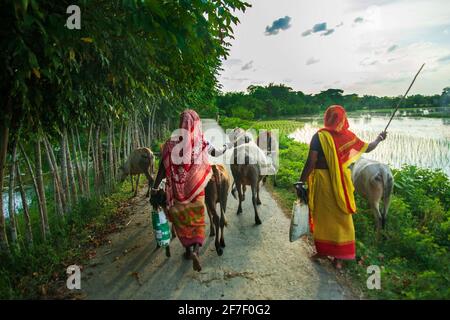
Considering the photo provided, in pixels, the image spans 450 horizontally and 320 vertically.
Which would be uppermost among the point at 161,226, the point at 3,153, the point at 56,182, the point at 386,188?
the point at 3,153

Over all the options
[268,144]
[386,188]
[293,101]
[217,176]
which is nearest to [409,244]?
[386,188]

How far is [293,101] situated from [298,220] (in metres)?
65.5

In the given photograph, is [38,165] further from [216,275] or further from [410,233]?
[410,233]

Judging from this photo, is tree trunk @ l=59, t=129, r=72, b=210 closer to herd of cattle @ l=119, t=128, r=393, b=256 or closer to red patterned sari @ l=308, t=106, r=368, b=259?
herd of cattle @ l=119, t=128, r=393, b=256

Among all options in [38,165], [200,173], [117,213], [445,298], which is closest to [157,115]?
[117,213]

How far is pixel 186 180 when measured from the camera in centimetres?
413

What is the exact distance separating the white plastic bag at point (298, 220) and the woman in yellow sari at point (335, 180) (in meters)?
0.20

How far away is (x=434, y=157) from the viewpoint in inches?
490

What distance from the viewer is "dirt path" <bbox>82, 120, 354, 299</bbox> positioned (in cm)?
371

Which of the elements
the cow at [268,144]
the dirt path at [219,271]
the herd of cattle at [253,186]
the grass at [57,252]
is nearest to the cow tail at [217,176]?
the herd of cattle at [253,186]

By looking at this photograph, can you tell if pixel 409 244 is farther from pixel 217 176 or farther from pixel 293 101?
pixel 293 101

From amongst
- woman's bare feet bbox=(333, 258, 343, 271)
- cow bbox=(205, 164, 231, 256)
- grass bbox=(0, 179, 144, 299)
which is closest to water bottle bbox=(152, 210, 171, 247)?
cow bbox=(205, 164, 231, 256)

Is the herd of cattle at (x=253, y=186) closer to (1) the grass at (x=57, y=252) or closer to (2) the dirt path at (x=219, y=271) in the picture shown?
(2) the dirt path at (x=219, y=271)

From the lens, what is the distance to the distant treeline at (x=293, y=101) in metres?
39.1
